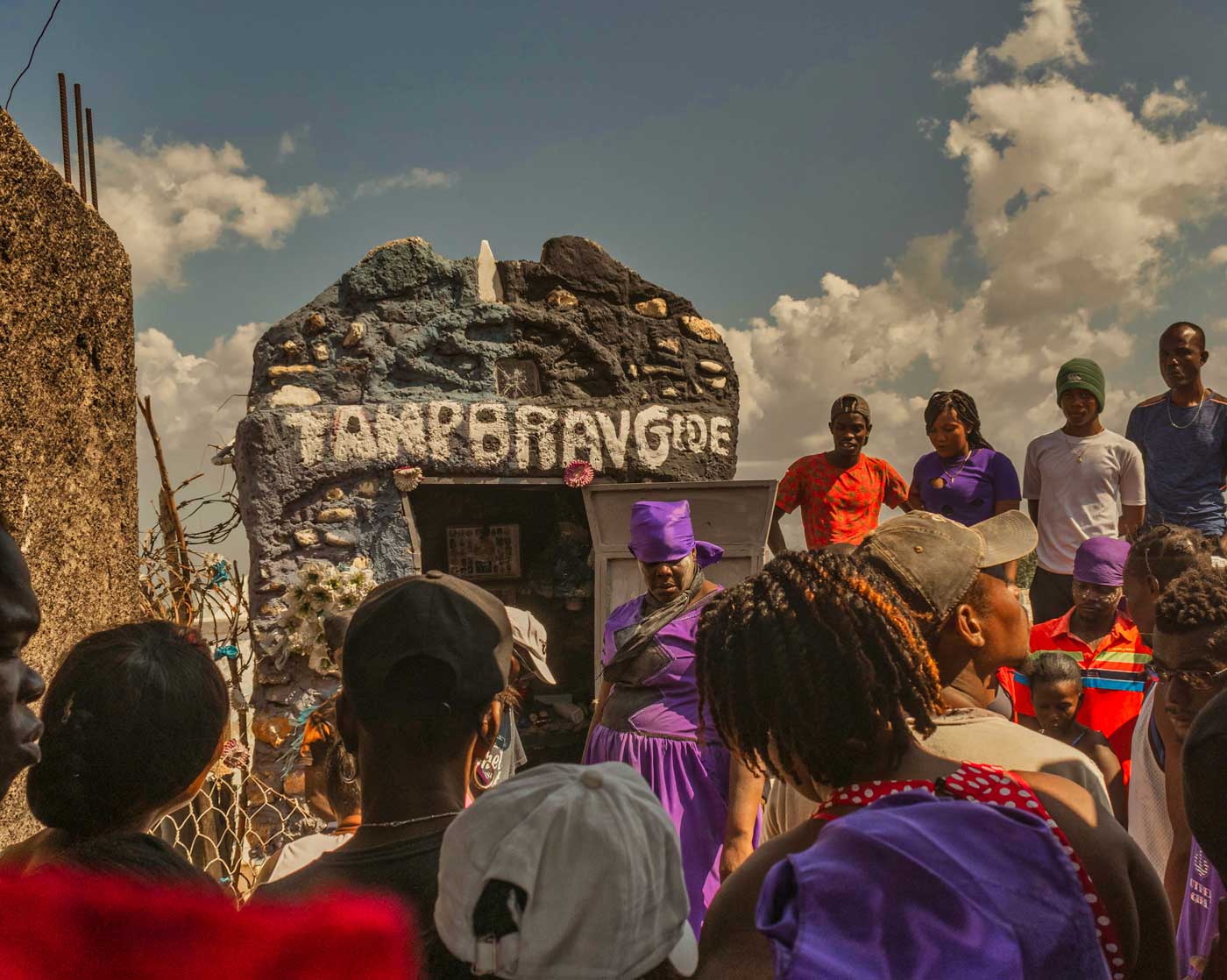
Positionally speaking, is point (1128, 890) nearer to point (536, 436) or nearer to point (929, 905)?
point (929, 905)

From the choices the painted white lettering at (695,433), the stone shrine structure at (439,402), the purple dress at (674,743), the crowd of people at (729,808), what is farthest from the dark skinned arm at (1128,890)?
the painted white lettering at (695,433)

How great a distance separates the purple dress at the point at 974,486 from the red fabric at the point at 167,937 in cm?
377

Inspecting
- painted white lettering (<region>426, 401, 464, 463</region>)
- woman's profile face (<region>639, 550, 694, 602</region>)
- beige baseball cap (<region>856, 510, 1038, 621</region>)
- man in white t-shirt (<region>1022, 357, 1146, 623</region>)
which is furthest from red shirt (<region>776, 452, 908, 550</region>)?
beige baseball cap (<region>856, 510, 1038, 621</region>)

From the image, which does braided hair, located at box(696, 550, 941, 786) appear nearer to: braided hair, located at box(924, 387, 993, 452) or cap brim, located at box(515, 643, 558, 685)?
cap brim, located at box(515, 643, 558, 685)

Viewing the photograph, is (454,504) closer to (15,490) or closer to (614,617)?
(614,617)

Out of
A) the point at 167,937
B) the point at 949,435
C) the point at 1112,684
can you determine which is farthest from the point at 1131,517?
the point at 167,937

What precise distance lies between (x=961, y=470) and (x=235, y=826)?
371 centimetres

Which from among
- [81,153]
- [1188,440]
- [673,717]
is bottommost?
[673,717]

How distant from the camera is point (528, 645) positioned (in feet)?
9.37

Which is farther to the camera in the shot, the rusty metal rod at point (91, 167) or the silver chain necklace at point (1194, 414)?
the silver chain necklace at point (1194, 414)

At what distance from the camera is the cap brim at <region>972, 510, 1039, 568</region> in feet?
5.95

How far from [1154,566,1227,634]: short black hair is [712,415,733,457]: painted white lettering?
3.57 metres

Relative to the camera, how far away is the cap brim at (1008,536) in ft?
5.95

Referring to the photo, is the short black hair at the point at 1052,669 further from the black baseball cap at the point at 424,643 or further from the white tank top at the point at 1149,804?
the black baseball cap at the point at 424,643
